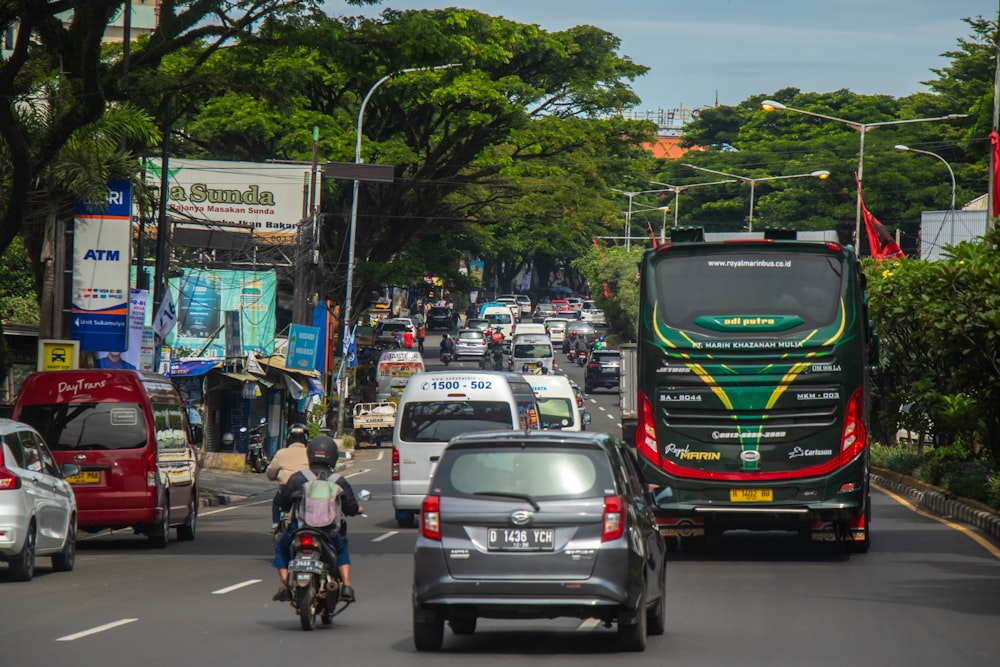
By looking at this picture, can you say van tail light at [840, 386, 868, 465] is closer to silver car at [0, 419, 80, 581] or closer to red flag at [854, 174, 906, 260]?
silver car at [0, 419, 80, 581]

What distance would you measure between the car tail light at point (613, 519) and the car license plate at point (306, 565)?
2503 mm

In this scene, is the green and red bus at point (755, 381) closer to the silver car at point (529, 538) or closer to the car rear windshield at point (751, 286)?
the car rear windshield at point (751, 286)

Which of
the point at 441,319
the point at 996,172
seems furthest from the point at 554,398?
the point at 441,319

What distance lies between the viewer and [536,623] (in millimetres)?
12688

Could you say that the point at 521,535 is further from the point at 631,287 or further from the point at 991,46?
the point at 631,287

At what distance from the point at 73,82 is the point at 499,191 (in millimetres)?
34441

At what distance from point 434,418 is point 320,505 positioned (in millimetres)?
10712

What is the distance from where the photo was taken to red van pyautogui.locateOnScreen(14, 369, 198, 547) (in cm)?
1919

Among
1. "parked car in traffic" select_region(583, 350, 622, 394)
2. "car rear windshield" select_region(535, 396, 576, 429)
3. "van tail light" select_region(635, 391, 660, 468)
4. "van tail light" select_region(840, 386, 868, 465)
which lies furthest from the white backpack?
"parked car in traffic" select_region(583, 350, 622, 394)

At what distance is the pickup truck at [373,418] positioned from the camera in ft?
148

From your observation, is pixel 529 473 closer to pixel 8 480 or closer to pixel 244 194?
pixel 8 480

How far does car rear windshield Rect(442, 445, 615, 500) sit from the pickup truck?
34.5 metres

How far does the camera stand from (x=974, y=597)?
14047 mm

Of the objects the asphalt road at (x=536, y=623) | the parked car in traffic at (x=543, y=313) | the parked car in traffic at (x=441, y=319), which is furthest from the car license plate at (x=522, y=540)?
the parked car in traffic at (x=543, y=313)
